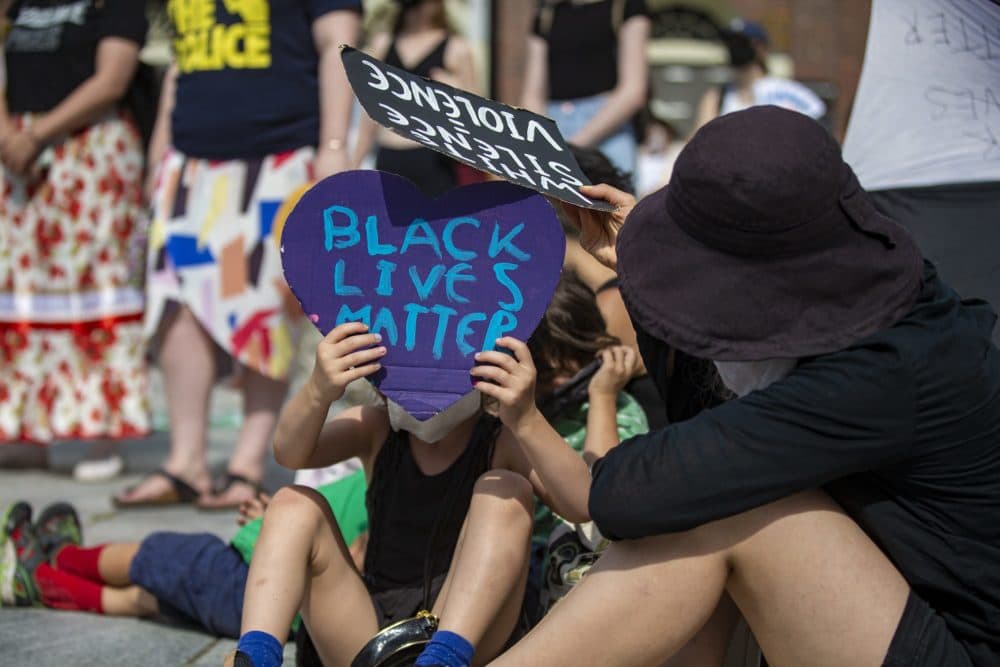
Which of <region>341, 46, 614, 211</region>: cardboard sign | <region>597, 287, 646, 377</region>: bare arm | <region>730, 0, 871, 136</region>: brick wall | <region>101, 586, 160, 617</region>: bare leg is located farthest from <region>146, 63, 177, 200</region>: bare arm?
<region>730, 0, 871, 136</region>: brick wall

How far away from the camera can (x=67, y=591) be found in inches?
113

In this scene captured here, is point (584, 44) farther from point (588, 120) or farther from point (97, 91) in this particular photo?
point (97, 91)

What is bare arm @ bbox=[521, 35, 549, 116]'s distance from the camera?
476 cm

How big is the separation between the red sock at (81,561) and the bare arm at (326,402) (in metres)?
0.84

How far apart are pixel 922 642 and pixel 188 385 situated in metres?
2.74

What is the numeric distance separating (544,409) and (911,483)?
96 centimetres

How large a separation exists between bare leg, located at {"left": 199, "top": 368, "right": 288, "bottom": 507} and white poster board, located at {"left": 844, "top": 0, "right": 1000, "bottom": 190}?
6.30ft

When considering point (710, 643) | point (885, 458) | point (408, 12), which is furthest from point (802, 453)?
point (408, 12)

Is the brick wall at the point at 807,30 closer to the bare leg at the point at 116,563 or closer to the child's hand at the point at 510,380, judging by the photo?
the bare leg at the point at 116,563

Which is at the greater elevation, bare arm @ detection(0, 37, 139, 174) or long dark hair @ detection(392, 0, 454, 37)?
long dark hair @ detection(392, 0, 454, 37)

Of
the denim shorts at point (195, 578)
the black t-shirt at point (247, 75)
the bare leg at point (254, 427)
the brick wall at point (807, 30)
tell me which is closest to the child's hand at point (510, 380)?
the denim shorts at point (195, 578)

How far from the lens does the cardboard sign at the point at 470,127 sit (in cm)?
196

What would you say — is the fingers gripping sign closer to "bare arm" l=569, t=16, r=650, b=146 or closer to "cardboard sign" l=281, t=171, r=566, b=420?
"cardboard sign" l=281, t=171, r=566, b=420

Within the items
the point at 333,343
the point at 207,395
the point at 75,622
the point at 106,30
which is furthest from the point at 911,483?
the point at 106,30
